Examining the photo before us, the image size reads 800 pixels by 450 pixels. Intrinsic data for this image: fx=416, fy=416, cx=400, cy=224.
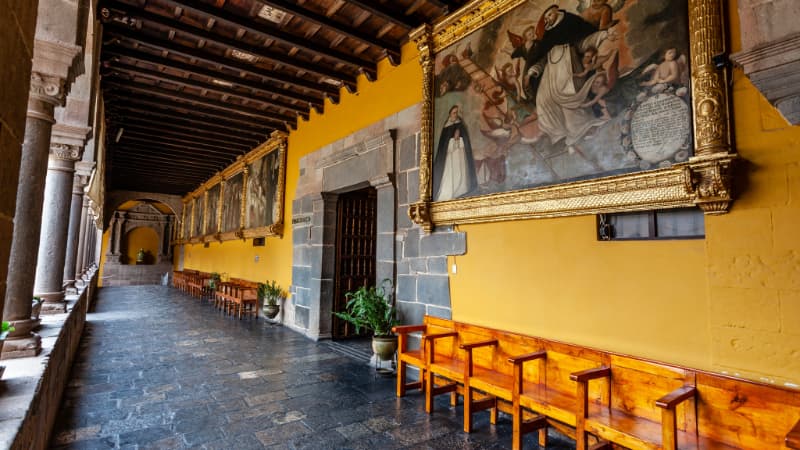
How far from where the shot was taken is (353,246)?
629 centimetres

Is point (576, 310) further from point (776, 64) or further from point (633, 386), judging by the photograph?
point (776, 64)

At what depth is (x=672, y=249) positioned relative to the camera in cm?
242

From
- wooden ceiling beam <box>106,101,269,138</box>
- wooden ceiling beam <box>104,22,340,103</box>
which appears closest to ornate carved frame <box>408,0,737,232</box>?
wooden ceiling beam <box>104,22,340,103</box>

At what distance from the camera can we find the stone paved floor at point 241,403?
2736mm

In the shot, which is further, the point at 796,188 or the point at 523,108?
the point at 523,108

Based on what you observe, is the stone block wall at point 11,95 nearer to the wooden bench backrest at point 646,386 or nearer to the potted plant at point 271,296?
the wooden bench backrest at point 646,386

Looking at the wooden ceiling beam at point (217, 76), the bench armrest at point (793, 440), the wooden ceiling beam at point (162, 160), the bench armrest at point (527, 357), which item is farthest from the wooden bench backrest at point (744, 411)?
the wooden ceiling beam at point (162, 160)

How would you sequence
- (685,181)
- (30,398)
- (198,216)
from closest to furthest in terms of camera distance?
(30,398) → (685,181) → (198,216)

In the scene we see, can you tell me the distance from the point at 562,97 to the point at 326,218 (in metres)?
3.96

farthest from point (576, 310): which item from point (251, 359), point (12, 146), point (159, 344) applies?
point (159, 344)

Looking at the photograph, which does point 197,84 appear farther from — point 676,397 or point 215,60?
point 676,397

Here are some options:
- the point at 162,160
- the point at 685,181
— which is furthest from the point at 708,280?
the point at 162,160

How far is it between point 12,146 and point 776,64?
7.56 ft

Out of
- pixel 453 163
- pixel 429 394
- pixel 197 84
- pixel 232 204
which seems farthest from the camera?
pixel 232 204
